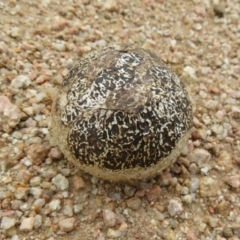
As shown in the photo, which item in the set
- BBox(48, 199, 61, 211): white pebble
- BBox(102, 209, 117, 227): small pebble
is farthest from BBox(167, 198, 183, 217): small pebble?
BBox(48, 199, 61, 211): white pebble

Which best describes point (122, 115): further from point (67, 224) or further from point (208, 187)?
point (208, 187)

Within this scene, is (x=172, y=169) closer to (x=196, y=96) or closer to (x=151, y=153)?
(x=151, y=153)

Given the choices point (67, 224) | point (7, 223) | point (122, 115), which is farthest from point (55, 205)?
point (122, 115)

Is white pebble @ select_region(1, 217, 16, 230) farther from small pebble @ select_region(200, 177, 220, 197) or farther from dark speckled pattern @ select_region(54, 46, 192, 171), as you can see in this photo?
small pebble @ select_region(200, 177, 220, 197)

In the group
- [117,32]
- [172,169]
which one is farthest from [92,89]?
[117,32]

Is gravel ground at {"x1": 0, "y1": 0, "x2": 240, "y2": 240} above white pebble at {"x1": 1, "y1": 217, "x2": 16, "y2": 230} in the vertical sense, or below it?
above

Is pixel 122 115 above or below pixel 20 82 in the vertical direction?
above
